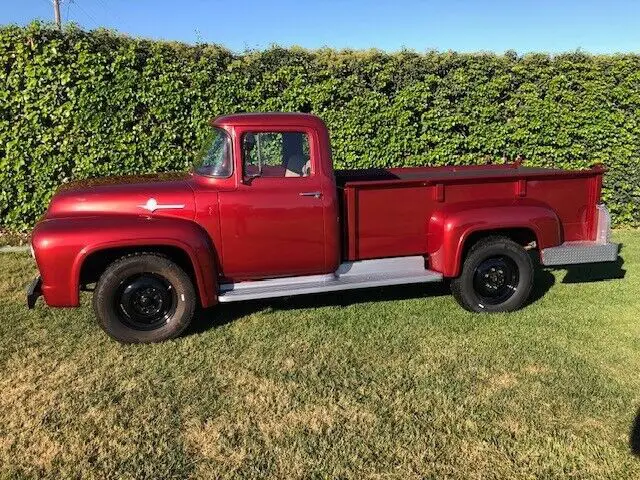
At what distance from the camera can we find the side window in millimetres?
4973

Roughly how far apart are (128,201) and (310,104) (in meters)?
4.48

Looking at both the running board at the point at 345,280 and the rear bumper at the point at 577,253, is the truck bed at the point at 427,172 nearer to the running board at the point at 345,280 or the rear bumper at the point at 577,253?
the rear bumper at the point at 577,253

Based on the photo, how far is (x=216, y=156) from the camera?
5.07 meters

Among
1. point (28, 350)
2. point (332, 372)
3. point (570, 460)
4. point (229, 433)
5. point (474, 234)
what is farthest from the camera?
point (474, 234)

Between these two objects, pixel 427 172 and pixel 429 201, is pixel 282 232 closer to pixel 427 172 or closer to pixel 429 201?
pixel 429 201

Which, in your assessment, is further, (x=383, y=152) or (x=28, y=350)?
(x=383, y=152)

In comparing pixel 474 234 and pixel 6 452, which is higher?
pixel 474 234

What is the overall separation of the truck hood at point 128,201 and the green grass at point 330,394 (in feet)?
3.53

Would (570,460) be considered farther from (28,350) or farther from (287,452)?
(28,350)

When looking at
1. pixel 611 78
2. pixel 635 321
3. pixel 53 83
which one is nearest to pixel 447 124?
pixel 611 78

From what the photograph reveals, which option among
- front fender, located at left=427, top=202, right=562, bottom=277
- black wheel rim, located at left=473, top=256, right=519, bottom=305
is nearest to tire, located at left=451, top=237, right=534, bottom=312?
black wheel rim, located at left=473, top=256, right=519, bottom=305

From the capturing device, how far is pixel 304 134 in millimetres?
5125

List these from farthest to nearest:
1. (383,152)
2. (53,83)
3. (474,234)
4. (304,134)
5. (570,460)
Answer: (383,152) → (53,83) → (474,234) → (304,134) → (570,460)

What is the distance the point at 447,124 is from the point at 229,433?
683 cm
